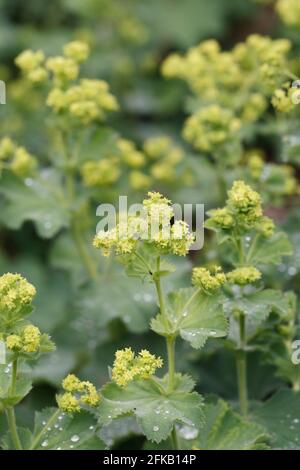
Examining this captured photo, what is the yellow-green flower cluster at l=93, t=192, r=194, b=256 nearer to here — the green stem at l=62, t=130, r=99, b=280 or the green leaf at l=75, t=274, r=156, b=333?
the green leaf at l=75, t=274, r=156, b=333

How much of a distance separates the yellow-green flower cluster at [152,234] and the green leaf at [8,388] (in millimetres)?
473

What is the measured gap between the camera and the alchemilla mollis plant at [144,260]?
2.58m

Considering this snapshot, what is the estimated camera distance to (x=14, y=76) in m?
6.22

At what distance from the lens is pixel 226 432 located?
114 inches

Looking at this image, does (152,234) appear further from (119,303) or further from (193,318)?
(119,303)

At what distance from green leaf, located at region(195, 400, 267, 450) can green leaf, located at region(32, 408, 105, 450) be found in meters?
0.38

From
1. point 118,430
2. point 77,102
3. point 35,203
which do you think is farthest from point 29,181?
point 118,430

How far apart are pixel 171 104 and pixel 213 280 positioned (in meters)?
3.33

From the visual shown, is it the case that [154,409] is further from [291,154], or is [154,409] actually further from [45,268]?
[45,268]

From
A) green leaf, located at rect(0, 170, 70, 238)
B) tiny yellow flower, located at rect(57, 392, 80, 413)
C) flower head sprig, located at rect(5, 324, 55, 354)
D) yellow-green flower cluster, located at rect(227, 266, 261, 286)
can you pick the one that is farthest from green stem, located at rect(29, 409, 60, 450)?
green leaf, located at rect(0, 170, 70, 238)

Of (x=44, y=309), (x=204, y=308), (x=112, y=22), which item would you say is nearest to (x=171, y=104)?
(x=112, y=22)

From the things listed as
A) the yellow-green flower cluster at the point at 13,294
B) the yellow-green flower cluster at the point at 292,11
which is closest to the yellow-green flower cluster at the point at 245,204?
the yellow-green flower cluster at the point at 13,294

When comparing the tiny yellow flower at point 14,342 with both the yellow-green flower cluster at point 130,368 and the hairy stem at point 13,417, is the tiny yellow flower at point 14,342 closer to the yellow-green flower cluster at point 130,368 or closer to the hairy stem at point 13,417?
the hairy stem at point 13,417

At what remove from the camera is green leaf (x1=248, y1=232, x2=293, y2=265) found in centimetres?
287
